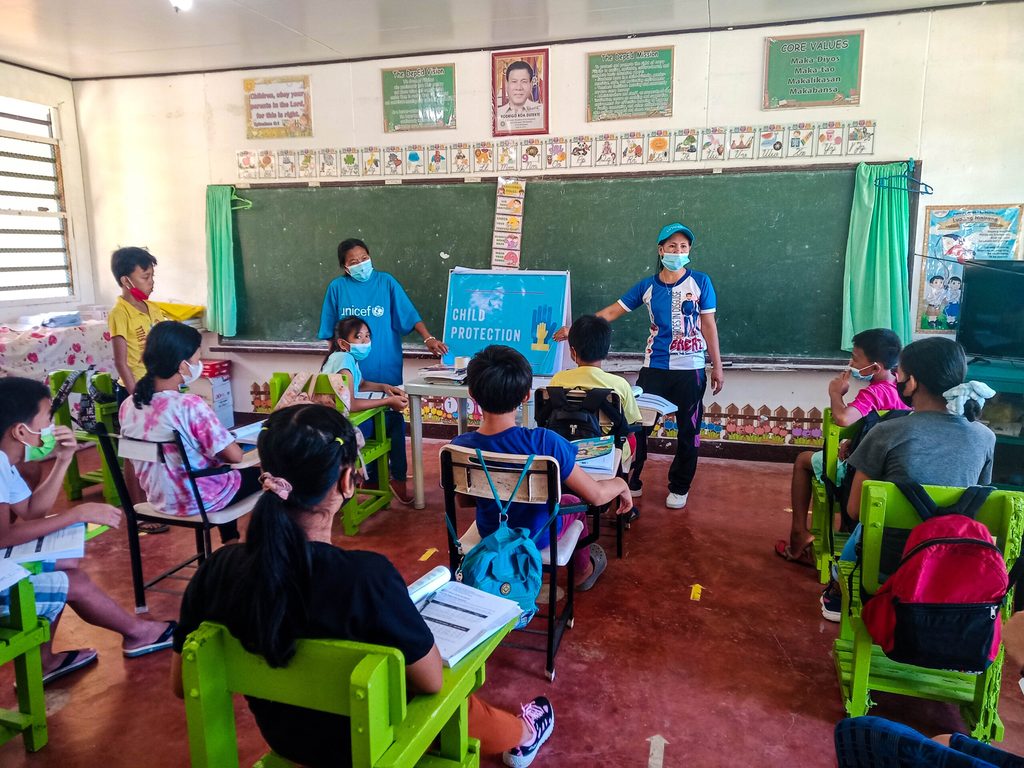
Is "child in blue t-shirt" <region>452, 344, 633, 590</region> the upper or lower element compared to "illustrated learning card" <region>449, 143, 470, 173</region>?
lower

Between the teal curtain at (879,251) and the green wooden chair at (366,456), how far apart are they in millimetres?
2985

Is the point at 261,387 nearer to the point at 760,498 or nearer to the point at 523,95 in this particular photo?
the point at 523,95

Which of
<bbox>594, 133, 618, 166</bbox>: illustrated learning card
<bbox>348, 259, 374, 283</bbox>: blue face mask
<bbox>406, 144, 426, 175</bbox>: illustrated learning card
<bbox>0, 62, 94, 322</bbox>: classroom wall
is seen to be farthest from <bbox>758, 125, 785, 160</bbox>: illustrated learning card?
<bbox>0, 62, 94, 322</bbox>: classroom wall

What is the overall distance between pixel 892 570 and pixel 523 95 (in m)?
3.83

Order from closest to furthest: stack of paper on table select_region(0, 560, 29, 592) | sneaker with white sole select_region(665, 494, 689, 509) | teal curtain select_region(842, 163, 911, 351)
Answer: stack of paper on table select_region(0, 560, 29, 592), sneaker with white sole select_region(665, 494, 689, 509), teal curtain select_region(842, 163, 911, 351)

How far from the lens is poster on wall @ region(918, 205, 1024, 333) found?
4.11 meters

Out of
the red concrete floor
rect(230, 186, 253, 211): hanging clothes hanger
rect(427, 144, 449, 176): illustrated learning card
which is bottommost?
the red concrete floor

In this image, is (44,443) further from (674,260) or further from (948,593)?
(674,260)

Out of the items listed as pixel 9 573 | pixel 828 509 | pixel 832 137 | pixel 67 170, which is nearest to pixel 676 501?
pixel 828 509

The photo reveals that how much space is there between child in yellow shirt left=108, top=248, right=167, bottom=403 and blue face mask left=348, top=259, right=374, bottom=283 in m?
1.05

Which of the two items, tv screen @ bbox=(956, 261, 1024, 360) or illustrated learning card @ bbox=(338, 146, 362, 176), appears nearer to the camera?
tv screen @ bbox=(956, 261, 1024, 360)

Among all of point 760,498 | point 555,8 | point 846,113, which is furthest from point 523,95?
point 760,498

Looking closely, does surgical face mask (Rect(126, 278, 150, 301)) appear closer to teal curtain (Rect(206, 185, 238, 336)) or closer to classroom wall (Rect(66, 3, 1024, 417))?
teal curtain (Rect(206, 185, 238, 336))

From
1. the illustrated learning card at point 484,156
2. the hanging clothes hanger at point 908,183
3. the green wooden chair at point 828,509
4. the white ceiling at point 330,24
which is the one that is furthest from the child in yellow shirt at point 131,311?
the hanging clothes hanger at point 908,183
